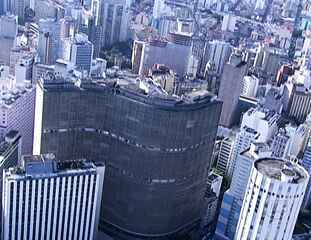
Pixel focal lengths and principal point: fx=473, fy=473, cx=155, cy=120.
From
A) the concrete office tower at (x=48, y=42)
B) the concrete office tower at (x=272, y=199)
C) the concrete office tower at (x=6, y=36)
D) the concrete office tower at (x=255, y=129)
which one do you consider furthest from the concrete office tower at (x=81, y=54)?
the concrete office tower at (x=272, y=199)

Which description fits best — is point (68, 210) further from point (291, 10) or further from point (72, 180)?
point (291, 10)

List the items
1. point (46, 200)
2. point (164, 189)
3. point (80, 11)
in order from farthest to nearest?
point (80, 11) → point (164, 189) → point (46, 200)

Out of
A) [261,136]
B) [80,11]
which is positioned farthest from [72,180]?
[80,11]

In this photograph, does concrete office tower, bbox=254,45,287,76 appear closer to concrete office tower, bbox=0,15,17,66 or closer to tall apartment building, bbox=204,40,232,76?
tall apartment building, bbox=204,40,232,76

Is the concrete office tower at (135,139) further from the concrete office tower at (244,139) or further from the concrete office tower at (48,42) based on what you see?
the concrete office tower at (48,42)

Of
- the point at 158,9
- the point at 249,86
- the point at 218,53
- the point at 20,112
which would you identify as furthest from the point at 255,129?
the point at 158,9

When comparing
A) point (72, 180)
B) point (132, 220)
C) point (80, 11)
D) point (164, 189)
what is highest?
point (80, 11)

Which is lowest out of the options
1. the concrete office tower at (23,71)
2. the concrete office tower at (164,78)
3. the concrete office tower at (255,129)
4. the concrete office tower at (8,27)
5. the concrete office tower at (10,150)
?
the concrete office tower at (10,150)

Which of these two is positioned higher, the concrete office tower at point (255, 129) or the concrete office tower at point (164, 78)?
the concrete office tower at point (164, 78)
